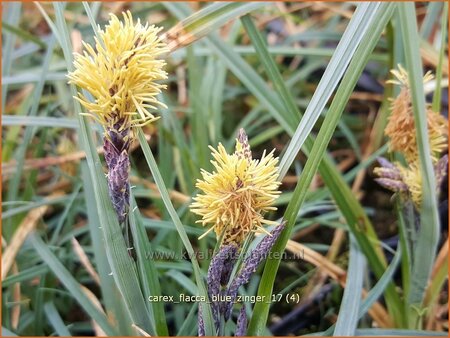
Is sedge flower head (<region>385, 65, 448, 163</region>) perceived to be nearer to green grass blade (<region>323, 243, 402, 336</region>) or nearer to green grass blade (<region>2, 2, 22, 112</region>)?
green grass blade (<region>323, 243, 402, 336</region>)

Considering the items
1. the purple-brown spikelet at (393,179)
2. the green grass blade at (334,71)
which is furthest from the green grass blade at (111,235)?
the purple-brown spikelet at (393,179)

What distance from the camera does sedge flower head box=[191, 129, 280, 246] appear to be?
399mm

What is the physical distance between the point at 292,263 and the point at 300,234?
0.10 metres

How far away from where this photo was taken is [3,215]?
0.63m

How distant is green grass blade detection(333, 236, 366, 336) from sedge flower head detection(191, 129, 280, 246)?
0.47ft

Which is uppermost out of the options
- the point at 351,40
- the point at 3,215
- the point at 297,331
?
the point at 351,40

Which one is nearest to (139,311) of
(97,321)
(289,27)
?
(97,321)

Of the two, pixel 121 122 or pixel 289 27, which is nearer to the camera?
pixel 121 122

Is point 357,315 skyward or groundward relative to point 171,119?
groundward

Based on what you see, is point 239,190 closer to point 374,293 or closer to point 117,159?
point 117,159

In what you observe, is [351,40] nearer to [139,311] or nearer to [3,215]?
[139,311]

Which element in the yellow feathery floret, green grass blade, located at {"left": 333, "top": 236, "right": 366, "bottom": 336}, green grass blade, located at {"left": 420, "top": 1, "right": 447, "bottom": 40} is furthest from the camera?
green grass blade, located at {"left": 420, "top": 1, "right": 447, "bottom": 40}

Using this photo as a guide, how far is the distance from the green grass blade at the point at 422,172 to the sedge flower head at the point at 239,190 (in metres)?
0.15

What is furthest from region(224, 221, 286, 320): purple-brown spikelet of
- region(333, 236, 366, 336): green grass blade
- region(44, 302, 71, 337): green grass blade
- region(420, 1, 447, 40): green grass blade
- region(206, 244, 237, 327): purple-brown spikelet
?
region(420, 1, 447, 40): green grass blade
